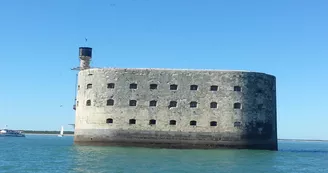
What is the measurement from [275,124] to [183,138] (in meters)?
7.03

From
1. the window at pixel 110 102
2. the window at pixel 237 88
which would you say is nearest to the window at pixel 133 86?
the window at pixel 110 102

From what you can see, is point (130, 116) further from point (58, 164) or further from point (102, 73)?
point (58, 164)

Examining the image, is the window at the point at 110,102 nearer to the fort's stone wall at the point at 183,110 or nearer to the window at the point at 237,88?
the fort's stone wall at the point at 183,110

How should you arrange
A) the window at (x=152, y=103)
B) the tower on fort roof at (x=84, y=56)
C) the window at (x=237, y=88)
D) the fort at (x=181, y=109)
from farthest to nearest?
the tower on fort roof at (x=84, y=56) → the window at (x=152, y=103) → the window at (x=237, y=88) → the fort at (x=181, y=109)

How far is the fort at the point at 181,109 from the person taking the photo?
32.8 metres

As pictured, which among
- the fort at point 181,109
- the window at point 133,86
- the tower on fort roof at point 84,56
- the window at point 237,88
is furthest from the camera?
the tower on fort roof at point 84,56

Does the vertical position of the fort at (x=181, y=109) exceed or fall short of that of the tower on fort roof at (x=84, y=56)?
it falls short

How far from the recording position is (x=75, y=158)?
2539cm

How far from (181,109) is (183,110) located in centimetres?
15

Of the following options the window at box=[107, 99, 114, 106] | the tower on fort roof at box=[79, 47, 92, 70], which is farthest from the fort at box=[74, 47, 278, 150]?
the tower on fort roof at box=[79, 47, 92, 70]

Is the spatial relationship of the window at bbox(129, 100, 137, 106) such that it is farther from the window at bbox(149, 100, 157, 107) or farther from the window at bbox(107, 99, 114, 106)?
the window at bbox(107, 99, 114, 106)

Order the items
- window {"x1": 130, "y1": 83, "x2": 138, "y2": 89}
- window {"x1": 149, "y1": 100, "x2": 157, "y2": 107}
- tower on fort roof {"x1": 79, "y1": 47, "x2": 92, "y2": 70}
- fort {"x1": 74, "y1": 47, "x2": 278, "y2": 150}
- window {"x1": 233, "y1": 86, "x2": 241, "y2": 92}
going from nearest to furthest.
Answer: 1. fort {"x1": 74, "y1": 47, "x2": 278, "y2": 150}
2. window {"x1": 233, "y1": 86, "x2": 241, "y2": 92}
3. window {"x1": 149, "y1": 100, "x2": 157, "y2": 107}
4. window {"x1": 130, "y1": 83, "x2": 138, "y2": 89}
5. tower on fort roof {"x1": 79, "y1": 47, "x2": 92, "y2": 70}

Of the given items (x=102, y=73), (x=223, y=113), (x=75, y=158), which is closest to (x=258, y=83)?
(x=223, y=113)

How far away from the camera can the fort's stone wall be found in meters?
32.8
